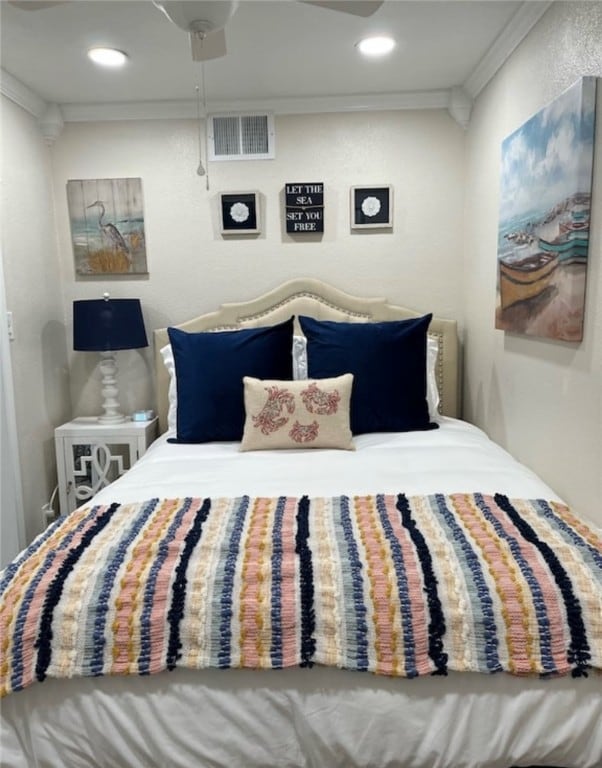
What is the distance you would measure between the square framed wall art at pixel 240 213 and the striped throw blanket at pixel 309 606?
2.10m

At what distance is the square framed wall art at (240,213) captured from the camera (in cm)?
305

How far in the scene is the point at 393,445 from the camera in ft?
7.58

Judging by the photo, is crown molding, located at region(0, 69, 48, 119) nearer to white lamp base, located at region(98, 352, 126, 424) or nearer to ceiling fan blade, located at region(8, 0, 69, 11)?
ceiling fan blade, located at region(8, 0, 69, 11)

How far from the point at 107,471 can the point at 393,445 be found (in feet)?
5.13

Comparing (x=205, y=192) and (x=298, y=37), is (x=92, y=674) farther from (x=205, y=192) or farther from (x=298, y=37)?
(x=205, y=192)

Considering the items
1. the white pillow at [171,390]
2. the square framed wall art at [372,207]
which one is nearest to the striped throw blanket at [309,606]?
the white pillow at [171,390]

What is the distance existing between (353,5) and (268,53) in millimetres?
1033

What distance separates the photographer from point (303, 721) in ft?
3.80

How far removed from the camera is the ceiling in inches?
80.2

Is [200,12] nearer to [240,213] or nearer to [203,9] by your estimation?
[203,9]

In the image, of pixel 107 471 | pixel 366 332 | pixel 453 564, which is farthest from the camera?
pixel 107 471

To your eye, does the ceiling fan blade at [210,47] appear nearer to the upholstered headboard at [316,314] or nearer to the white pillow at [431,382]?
the upholstered headboard at [316,314]

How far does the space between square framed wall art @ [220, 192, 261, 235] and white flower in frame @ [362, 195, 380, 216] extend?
59 cm

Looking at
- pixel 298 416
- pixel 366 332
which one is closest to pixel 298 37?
pixel 366 332
